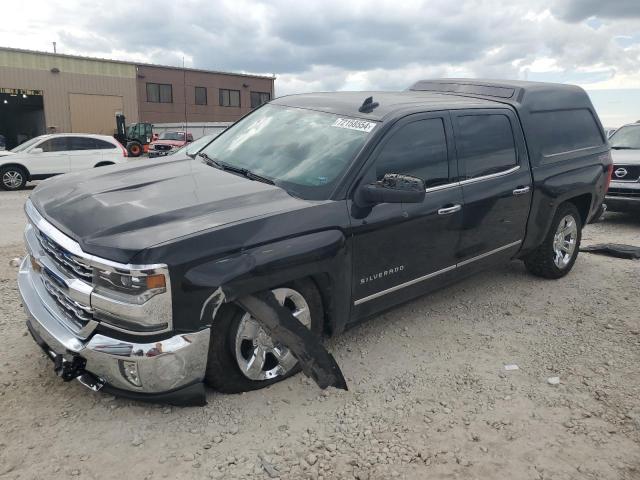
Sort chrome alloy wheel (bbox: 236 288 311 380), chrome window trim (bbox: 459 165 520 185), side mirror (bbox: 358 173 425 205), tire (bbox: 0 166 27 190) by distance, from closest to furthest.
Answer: chrome alloy wheel (bbox: 236 288 311 380) < side mirror (bbox: 358 173 425 205) < chrome window trim (bbox: 459 165 520 185) < tire (bbox: 0 166 27 190)

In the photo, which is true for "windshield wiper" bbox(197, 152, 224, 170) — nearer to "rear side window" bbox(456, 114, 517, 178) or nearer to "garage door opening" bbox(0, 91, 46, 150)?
"rear side window" bbox(456, 114, 517, 178)

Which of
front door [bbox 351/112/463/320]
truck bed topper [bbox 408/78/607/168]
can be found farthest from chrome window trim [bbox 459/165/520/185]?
truck bed topper [bbox 408/78/607/168]

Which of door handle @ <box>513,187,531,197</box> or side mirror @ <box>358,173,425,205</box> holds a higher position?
side mirror @ <box>358,173,425,205</box>

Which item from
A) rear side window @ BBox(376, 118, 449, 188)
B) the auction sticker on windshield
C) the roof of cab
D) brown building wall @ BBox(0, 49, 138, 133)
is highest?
brown building wall @ BBox(0, 49, 138, 133)

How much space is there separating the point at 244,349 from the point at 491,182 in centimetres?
251

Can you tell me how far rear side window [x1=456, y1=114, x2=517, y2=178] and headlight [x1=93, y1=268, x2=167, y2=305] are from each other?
259cm

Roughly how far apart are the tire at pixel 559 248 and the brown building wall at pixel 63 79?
118 feet

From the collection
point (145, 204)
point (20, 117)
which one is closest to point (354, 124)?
point (145, 204)

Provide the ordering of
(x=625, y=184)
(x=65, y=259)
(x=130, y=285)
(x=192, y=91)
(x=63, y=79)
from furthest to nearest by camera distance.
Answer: (x=192, y=91) < (x=63, y=79) < (x=625, y=184) < (x=65, y=259) < (x=130, y=285)

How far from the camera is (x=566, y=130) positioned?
532 cm

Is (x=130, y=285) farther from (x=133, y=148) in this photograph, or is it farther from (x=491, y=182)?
(x=133, y=148)

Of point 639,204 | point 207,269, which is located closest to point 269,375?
point 207,269

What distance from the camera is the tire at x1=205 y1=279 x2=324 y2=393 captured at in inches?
114

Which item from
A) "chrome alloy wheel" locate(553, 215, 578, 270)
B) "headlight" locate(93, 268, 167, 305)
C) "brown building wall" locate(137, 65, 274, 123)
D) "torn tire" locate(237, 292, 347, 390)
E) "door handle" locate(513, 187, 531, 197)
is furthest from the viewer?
"brown building wall" locate(137, 65, 274, 123)
